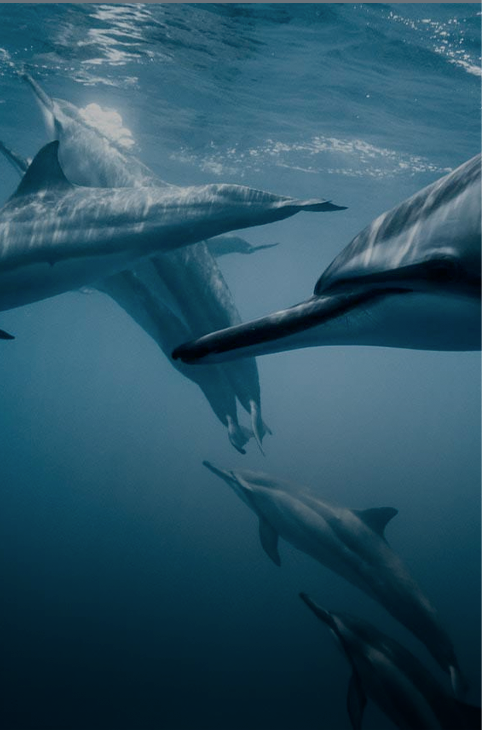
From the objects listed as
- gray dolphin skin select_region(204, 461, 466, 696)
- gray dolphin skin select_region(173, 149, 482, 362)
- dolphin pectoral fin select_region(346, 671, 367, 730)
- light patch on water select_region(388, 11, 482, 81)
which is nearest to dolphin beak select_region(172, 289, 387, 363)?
gray dolphin skin select_region(173, 149, 482, 362)

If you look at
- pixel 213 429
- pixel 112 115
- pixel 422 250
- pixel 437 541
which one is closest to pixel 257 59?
pixel 112 115

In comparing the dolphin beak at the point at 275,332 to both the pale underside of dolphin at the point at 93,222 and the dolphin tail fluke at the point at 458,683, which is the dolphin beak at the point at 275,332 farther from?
the dolphin tail fluke at the point at 458,683

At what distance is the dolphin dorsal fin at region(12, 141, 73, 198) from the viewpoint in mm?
5074

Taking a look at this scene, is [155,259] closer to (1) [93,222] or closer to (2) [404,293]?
(1) [93,222]

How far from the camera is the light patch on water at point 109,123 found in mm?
20219

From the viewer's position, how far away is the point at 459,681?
6559 millimetres

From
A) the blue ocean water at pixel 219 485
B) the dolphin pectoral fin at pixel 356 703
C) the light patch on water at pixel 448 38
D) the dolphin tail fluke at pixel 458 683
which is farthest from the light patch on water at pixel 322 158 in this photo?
the dolphin pectoral fin at pixel 356 703

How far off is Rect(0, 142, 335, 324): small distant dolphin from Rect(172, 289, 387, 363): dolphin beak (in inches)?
105

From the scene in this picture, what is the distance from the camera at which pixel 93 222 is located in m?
5.00

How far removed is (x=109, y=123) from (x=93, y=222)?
19.5m

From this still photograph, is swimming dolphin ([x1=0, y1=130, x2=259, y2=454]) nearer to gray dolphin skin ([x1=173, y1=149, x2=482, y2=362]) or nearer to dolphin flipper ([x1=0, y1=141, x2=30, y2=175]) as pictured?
dolphin flipper ([x1=0, y1=141, x2=30, y2=175])

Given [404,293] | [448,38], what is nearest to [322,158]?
[448,38]

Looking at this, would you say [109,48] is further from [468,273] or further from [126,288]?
[468,273]

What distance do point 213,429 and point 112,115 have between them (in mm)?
25327
